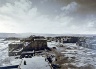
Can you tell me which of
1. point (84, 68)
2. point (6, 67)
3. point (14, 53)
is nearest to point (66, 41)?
point (14, 53)

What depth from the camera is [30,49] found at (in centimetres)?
3014

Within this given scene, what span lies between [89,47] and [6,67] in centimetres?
2936

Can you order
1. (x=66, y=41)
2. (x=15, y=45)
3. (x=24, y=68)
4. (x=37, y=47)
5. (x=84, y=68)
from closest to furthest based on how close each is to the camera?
(x=24, y=68), (x=84, y=68), (x=15, y=45), (x=37, y=47), (x=66, y=41)

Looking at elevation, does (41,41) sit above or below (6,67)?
above

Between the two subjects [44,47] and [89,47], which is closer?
[44,47]

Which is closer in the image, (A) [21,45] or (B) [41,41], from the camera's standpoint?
(A) [21,45]

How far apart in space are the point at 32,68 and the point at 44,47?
19.8 metres

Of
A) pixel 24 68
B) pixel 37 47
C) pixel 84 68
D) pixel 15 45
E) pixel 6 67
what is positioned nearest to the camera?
pixel 24 68

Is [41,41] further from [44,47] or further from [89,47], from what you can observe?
[89,47]

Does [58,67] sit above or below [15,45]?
below

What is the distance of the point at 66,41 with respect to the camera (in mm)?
57594

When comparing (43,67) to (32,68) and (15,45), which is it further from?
(15,45)

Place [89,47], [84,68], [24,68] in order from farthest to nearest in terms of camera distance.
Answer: [89,47] < [84,68] < [24,68]

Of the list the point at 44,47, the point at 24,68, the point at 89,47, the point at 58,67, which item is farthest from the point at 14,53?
the point at 89,47
